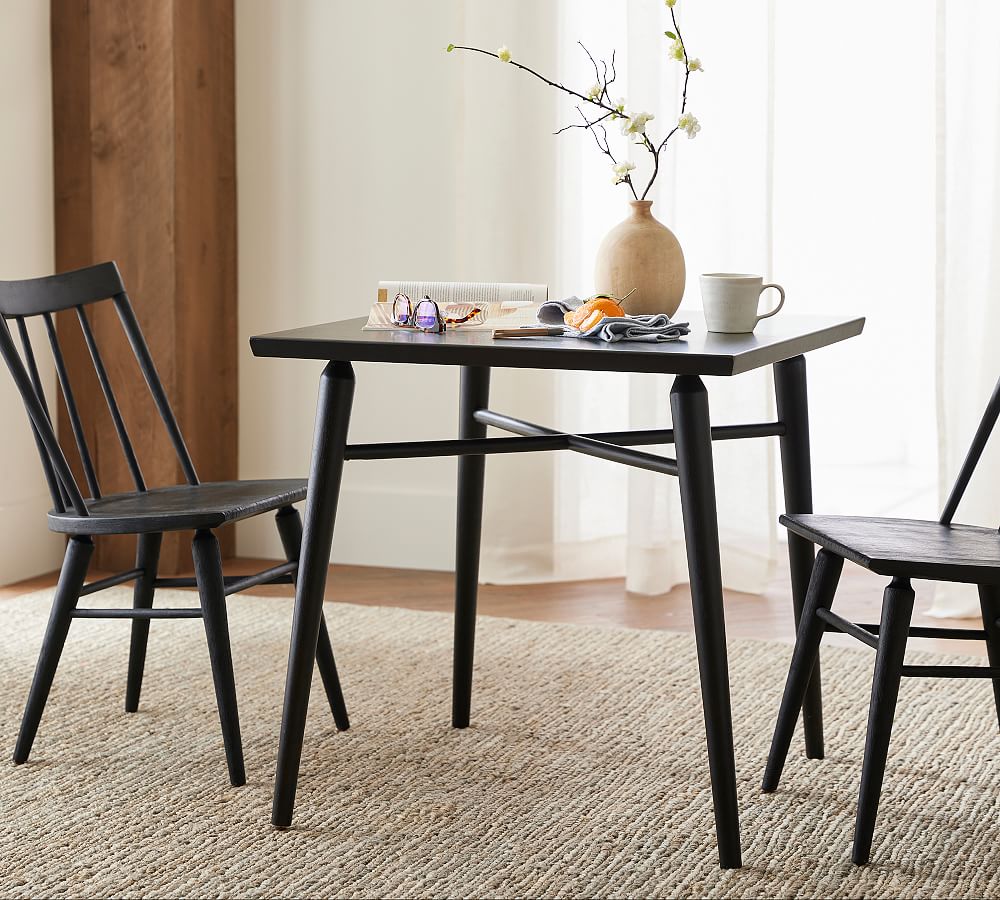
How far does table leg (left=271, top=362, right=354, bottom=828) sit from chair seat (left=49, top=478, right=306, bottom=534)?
0.76ft

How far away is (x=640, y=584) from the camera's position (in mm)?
3314

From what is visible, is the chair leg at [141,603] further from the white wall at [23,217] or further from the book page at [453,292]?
the white wall at [23,217]

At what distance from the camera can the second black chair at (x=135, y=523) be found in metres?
1.96

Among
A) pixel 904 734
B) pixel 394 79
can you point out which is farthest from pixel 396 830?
pixel 394 79

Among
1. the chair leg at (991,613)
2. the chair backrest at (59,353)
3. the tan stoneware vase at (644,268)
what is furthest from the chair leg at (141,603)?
the chair leg at (991,613)

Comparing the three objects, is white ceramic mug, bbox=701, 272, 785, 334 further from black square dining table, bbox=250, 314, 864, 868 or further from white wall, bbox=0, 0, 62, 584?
white wall, bbox=0, 0, 62, 584

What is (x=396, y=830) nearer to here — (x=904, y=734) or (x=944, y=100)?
(x=904, y=734)

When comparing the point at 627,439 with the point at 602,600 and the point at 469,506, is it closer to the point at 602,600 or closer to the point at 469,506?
the point at 469,506

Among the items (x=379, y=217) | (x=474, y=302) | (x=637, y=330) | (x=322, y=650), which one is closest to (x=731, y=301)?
(x=637, y=330)

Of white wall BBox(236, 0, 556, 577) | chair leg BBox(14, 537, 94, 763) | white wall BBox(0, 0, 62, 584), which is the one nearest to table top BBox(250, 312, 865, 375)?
chair leg BBox(14, 537, 94, 763)

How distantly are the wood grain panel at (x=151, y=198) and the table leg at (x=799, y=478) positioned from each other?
1929mm

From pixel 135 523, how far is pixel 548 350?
0.76 metres

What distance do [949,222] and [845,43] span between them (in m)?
2.01

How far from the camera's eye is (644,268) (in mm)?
1974
